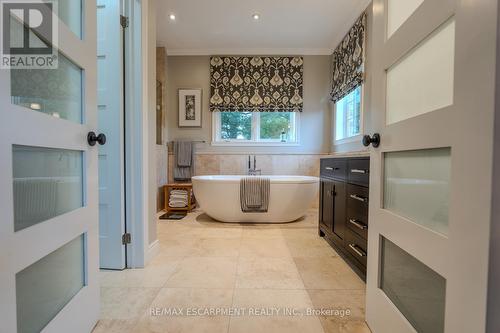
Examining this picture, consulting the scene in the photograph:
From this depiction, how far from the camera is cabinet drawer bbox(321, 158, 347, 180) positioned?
2.16 meters

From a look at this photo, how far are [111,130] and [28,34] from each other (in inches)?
41.3

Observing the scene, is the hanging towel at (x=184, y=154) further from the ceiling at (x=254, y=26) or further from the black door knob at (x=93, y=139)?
the black door knob at (x=93, y=139)

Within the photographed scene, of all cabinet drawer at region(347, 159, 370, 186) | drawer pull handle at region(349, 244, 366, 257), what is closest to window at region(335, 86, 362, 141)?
cabinet drawer at region(347, 159, 370, 186)

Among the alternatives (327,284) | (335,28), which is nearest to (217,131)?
(335,28)

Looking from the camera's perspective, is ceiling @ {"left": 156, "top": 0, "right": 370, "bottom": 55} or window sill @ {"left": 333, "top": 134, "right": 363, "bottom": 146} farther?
window sill @ {"left": 333, "top": 134, "right": 363, "bottom": 146}

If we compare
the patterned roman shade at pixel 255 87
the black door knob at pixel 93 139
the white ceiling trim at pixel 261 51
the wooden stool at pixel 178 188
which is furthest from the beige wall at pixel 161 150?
the black door knob at pixel 93 139

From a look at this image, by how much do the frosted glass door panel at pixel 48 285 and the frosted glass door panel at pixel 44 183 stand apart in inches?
6.5

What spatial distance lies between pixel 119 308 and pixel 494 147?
1740 mm

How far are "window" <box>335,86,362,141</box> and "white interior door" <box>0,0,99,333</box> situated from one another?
10.5 feet

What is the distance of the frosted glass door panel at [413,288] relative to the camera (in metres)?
0.80

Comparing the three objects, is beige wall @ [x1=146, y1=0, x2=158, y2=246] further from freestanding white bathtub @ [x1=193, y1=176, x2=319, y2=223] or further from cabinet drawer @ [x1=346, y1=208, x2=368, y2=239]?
cabinet drawer @ [x1=346, y1=208, x2=368, y2=239]

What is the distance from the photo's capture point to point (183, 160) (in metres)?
4.32

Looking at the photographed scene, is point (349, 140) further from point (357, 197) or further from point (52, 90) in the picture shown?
point (52, 90)

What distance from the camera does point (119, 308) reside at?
1414 millimetres
